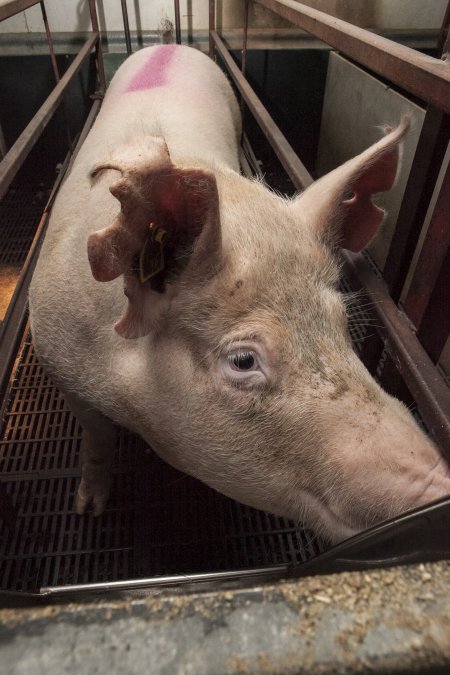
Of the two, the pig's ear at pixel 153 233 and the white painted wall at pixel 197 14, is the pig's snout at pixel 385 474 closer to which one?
the pig's ear at pixel 153 233

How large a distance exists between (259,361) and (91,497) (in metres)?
1.49

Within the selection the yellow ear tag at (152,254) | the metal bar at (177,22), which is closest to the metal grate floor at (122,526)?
the yellow ear tag at (152,254)

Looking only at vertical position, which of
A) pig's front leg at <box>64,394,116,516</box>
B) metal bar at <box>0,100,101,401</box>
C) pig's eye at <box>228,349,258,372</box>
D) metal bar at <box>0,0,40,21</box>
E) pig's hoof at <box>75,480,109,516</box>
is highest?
metal bar at <box>0,0,40,21</box>

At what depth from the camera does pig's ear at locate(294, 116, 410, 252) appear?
1.67 meters

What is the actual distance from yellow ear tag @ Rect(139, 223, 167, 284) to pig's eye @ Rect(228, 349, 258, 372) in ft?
1.09

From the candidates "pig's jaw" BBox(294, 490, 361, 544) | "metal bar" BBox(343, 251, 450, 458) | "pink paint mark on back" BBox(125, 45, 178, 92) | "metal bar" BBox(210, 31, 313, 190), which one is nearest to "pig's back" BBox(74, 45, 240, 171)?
"pink paint mark on back" BBox(125, 45, 178, 92)

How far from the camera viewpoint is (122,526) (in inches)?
97.6

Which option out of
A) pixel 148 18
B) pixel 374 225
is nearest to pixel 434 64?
pixel 374 225

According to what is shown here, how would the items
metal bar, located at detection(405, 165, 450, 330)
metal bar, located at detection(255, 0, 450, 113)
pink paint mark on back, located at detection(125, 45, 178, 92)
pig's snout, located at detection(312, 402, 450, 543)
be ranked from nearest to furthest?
pig's snout, located at detection(312, 402, 450, 543), metal bar, located at detection(255, 0, 450, 113), metal bar, located at detection(405, 165, 450, 330), pink paint mark on back, located at detection(125, 45, 178, 92)

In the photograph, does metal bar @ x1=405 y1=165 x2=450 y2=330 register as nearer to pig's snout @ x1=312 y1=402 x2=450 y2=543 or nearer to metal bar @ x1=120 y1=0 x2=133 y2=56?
pig's snout @ x1=312 y1=402 x2=450 y2=543

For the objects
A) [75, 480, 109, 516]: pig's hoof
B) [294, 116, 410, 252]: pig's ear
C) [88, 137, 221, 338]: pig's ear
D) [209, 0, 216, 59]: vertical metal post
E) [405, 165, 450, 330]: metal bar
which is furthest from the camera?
[209, 0, 216, 59]: vertical metal post

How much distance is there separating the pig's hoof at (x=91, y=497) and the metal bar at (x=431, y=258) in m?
1.67

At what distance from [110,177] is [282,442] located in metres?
1.34

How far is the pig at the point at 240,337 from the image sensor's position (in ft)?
4.23
